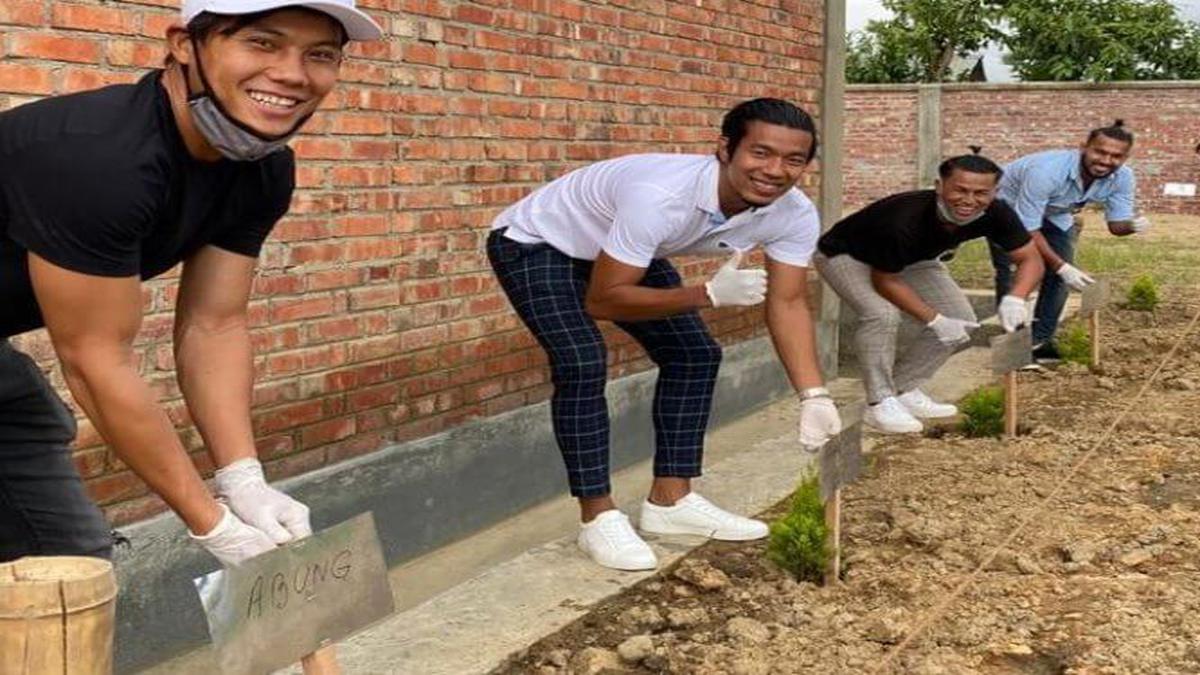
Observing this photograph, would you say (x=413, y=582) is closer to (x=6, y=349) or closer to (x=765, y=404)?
(x=6, y=349)

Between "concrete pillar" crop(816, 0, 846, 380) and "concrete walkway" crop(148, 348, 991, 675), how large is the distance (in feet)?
4.87

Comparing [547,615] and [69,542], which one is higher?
[69,542]

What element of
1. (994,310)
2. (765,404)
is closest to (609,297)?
(765,404)

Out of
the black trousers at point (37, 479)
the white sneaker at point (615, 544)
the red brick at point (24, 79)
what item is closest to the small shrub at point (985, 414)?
the white sneaker at point (615, 544)

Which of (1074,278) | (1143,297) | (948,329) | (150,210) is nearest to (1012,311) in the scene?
(948,329)

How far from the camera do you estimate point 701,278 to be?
6.72 meters

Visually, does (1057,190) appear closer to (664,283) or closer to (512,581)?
(664,283)

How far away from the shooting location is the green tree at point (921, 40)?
32938mm

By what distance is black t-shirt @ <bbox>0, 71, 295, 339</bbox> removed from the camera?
217 centimetres

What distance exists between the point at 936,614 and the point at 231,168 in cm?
235

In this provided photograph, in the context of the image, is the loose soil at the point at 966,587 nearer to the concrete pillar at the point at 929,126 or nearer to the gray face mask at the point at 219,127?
the gray face mask at the point at 219,127

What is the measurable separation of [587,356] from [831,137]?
400 cm

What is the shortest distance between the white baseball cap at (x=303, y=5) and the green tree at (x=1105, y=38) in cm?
3158

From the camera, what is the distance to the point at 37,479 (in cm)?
260
